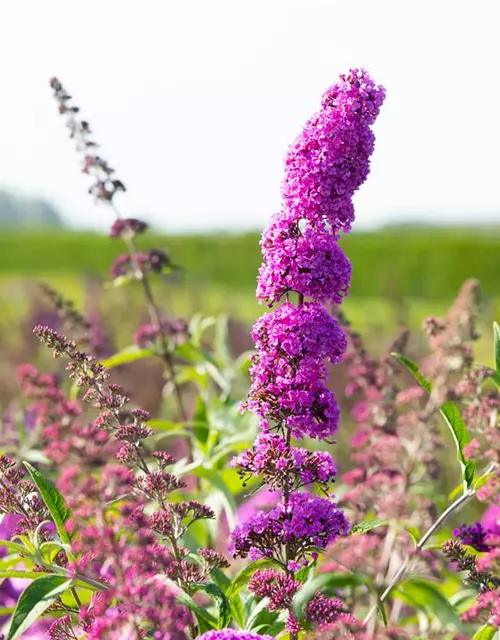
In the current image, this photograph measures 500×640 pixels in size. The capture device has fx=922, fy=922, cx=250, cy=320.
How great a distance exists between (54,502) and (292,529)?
46cm

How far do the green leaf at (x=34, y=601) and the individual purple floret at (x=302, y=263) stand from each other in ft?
2.01

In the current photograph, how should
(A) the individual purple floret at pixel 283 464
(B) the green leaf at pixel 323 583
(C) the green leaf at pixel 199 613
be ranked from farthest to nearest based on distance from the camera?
(A) the individual purple floret at pixel 283 464
(C) the green leaf at pixel 199 613
(B) the green leaf at pixel 323 583

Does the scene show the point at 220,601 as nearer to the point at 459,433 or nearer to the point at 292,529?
the point at 292,529

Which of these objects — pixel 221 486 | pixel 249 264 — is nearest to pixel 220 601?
pixel 221 486

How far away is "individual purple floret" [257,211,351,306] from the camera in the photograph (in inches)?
64.4

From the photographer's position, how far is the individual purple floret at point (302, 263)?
1635mm

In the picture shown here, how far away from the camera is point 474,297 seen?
2.56m

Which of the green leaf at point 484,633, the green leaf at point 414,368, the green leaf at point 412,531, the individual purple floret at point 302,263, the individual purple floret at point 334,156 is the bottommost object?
the green leaf at point 484,633

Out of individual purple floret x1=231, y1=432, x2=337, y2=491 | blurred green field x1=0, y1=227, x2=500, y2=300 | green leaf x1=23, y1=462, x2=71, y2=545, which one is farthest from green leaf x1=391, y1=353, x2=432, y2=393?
blurred green field x1=0, y1=227, x2=500, y2=300

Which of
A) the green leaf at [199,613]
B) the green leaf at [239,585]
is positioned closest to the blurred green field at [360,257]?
the green leaf at [239,585]

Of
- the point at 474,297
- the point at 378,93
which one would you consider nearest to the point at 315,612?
the point at 378,93

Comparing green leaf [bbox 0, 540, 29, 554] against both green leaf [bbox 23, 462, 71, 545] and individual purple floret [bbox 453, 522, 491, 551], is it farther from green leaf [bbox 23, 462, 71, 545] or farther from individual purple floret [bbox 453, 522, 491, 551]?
individual purple floret [bbox 453, 522, 491, 551]

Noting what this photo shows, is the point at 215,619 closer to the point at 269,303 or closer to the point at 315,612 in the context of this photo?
the point at 315,612

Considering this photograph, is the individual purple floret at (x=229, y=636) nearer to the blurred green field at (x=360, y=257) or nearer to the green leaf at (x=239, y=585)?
the green leaf at (x=239, y=585)
